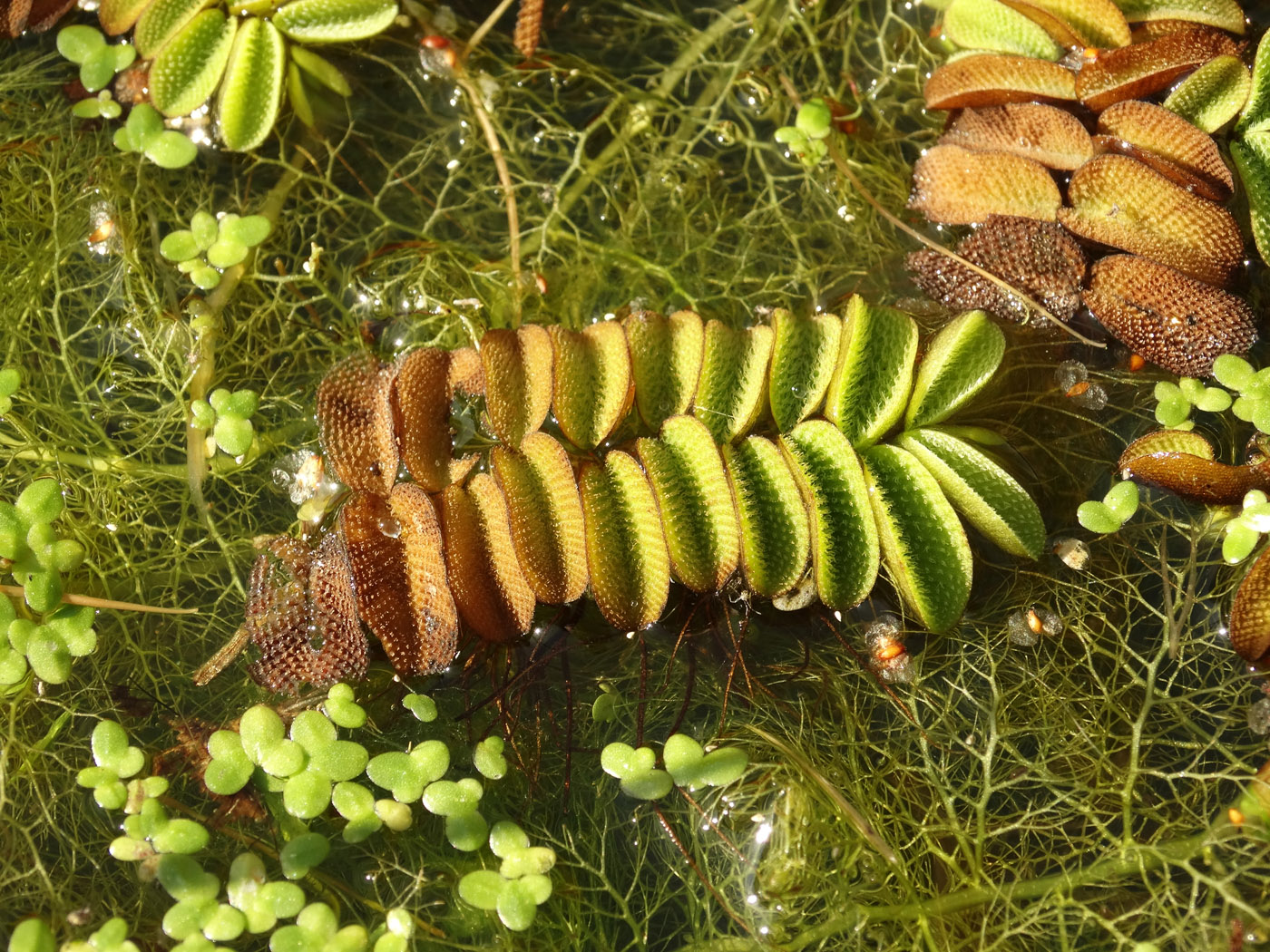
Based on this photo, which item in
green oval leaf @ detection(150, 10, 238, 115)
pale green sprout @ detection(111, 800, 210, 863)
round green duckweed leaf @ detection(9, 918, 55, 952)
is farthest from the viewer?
green oval leaf @ detection(150, 10, 238, 115)

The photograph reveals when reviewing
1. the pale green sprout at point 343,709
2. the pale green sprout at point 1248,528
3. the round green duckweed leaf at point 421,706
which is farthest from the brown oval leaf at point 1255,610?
the pale green sprout at point 343,709

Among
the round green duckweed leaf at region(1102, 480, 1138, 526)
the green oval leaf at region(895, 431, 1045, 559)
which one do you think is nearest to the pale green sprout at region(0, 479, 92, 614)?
the green oval leaf at region(895, 431, 1045, 559)

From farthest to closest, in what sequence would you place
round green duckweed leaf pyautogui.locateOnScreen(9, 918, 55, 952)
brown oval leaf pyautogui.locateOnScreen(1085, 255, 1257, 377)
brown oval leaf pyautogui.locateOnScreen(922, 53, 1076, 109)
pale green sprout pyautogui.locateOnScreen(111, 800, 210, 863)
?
1. brown oval leaf pyautogui.locateOnScreen(922, 53, 1076, 109)
2. brown oval leaf pyautogui.locateOnScreen(1085, 255, 1257, 377)
3. pale green sprout pyautogui.locateOnScreen(111, 800, 210, 863)
4. round green duckweed leaf pyautogui.locateOnScreen(9, 918, 55, 952)

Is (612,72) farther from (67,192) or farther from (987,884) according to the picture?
(987,884)

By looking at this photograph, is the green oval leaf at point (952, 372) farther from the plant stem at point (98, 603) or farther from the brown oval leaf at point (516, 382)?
the plant stem at point (98, 603)

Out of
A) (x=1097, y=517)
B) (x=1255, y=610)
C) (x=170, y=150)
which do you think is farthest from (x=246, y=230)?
(x=1255, y=610)

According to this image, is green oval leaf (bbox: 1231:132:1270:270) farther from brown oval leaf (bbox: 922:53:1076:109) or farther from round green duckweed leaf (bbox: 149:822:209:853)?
round green duckweed leaf (bbox: 149:822:209:853)
